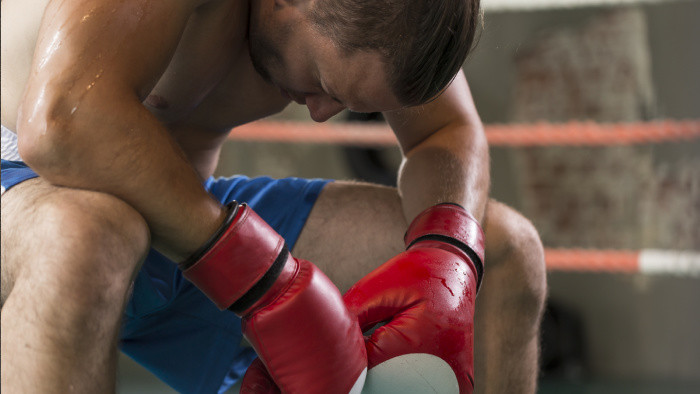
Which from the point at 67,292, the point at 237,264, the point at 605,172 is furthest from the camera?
the point at 605,172

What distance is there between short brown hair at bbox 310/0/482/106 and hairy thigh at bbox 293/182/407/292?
0.79ft

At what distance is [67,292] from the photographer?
696 mm

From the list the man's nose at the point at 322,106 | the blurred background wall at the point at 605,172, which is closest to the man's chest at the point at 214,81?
the man's nose at the point at 322,106

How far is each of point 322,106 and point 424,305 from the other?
A: 0.93 ft

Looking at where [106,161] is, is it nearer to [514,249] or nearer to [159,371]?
[159,371]

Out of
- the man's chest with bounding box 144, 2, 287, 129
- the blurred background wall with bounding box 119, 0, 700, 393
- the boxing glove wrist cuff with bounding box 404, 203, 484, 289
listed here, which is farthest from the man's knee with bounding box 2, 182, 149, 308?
the blurred background wall with bounding box 119, 0, 700, 393

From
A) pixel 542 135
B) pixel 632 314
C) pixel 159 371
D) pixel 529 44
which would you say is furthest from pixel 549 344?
pixel 159 371

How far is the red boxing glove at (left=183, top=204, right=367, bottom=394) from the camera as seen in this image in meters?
0.79

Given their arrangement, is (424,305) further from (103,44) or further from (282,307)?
(103,44)

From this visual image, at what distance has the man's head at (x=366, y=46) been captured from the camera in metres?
0.88

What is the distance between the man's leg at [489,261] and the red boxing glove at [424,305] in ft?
0.36

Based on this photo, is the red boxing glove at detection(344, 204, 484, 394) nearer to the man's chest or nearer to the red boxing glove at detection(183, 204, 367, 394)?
the red boxing glove at detection(183, 204, 367, 394)

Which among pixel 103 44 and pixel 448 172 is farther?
pixel 448 172

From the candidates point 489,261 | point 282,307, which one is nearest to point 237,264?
point 282,307
